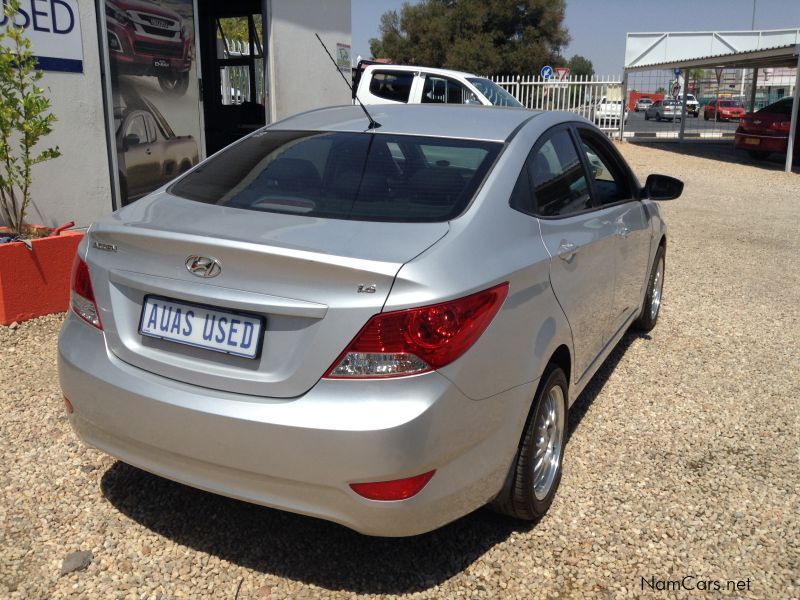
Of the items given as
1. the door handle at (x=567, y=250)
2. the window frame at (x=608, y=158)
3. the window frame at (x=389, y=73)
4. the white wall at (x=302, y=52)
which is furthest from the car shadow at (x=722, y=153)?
the door handle at (x=567, y=250)

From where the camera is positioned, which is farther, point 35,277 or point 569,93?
point 569,93

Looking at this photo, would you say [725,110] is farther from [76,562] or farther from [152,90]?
[76,562]

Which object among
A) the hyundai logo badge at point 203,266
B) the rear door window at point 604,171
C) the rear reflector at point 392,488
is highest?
the rear door window at point 604,171

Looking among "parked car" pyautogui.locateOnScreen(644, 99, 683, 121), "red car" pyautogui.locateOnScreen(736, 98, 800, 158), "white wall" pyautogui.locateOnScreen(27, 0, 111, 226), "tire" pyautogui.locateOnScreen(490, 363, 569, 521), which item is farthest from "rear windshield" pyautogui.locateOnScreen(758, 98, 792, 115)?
"parked car" pyautogui.locateOnScreen(644, 99, 683, 121)

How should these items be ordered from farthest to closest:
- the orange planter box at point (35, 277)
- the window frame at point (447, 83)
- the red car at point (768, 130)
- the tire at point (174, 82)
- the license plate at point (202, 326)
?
the red car at point (768, 130)
the window frame at point (447, 83)
the tire at point (174, 82)
the orange planter box at point (35, 277)
the license plate at point (202, 326)

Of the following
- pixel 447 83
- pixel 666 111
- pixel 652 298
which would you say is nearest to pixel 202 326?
pixel 652 298

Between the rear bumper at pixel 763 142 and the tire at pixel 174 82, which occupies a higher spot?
the tire at pixel 174 82

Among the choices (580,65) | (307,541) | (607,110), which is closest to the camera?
(307,541)

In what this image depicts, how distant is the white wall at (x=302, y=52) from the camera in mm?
9812

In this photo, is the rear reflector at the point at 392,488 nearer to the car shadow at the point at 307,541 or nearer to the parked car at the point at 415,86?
the car shadow at the point at 307,541

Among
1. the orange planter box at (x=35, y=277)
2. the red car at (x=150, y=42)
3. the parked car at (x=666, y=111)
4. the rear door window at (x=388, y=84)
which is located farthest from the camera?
the parked car at (x=666, y=111)

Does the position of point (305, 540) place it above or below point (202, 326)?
below

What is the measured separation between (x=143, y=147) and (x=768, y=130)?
16.3 metres

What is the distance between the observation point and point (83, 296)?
274 cm
